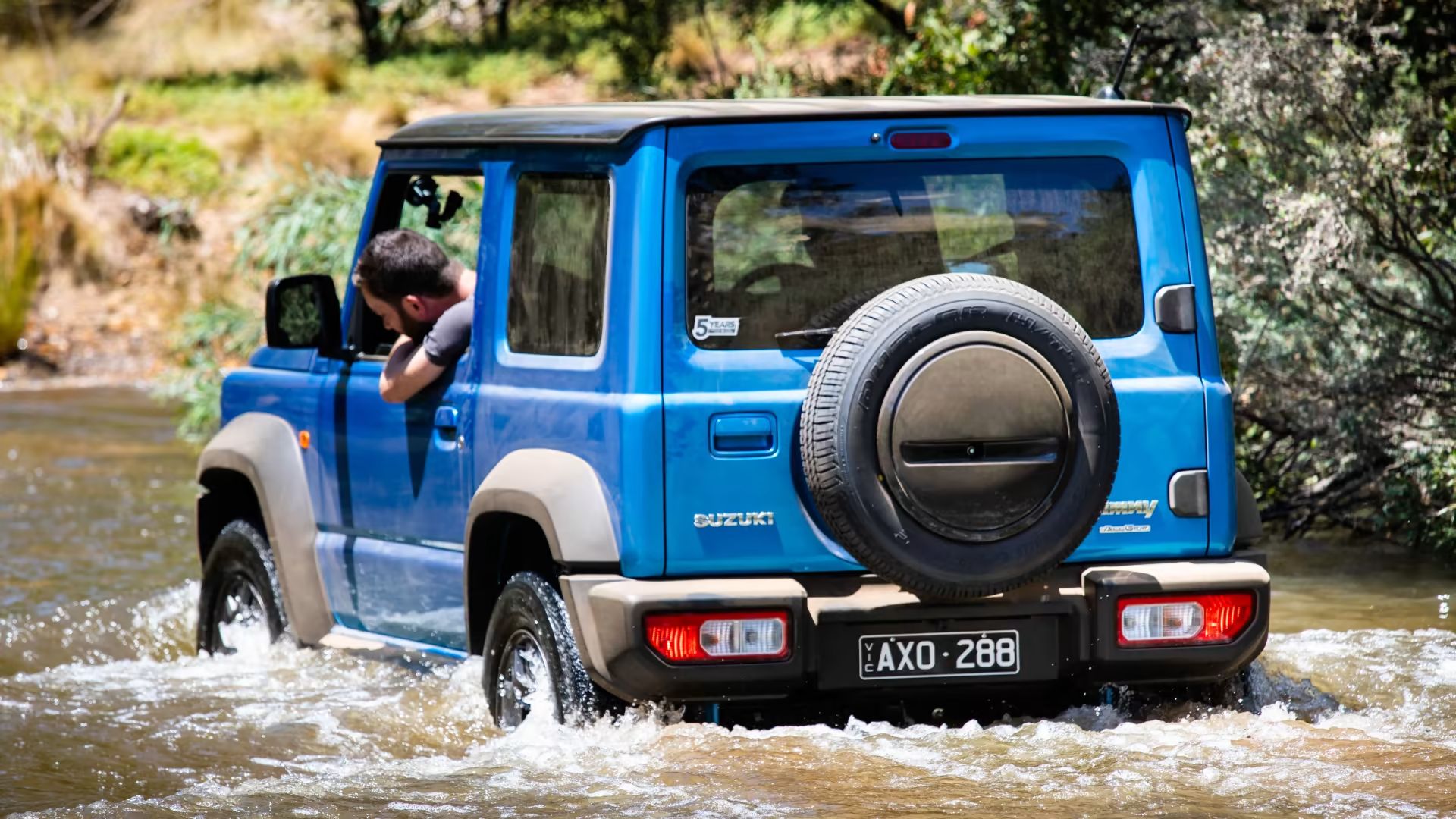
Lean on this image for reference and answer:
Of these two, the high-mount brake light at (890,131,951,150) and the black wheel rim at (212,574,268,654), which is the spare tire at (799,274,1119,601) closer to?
the high-mount brake light at (890,131,951,150)

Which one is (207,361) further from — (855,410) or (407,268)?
(855,410)

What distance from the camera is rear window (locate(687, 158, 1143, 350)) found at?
199 inches

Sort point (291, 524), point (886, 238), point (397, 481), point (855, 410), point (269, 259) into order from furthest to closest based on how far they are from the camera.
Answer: point (269, 259), point (291, 524), point (397, 481), point (886, 238), point (855, 410)

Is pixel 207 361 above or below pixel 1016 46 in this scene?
below

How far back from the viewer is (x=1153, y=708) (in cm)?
550

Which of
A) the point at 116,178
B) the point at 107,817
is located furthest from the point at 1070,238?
the point at 116,178

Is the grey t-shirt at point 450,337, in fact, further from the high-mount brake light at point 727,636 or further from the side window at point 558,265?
the high-mount brake light at point 727,636

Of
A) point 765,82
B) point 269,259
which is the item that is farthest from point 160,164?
point 765,82

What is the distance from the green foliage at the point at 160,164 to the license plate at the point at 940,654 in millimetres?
18330

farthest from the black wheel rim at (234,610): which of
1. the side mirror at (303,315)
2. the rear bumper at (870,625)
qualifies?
the rear bumper at (870,625)

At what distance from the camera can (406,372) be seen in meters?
5.83

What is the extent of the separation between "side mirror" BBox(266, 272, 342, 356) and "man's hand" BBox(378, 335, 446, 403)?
0.48 metres

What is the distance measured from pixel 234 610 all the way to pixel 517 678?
2066 mm

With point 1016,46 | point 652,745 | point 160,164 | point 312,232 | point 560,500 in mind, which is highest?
point 160,164
